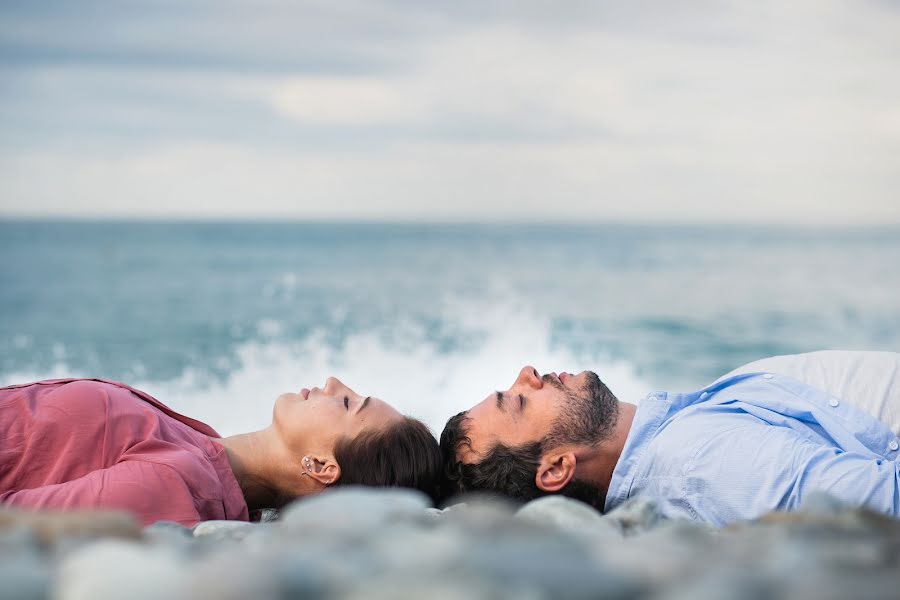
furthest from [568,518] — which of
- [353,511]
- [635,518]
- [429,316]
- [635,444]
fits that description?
[429,316]

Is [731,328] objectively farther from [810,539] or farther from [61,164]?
[61,164]

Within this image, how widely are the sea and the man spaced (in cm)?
392

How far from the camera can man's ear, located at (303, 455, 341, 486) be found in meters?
3.44

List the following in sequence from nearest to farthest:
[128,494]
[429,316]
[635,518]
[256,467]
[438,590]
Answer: [438,590] → [635,518] → [128,494] → [256,467] → [429,316]

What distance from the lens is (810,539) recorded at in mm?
1598

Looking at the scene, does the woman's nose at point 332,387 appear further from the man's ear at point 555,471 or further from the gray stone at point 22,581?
the gray stone at point 22,581

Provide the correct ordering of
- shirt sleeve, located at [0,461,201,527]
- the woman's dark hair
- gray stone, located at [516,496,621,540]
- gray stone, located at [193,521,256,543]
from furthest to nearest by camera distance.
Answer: the woman's dark hair < shirt sleeve, located at [0,461,201,527] < gray stone, located at [193,521,256,543] < gray stone, located at [516,496,621,540]

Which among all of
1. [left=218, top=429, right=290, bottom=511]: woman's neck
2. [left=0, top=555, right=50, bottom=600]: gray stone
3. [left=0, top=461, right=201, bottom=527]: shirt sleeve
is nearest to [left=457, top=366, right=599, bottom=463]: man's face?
[left=218, top=429, right=290, bottom=511]: woman's neck

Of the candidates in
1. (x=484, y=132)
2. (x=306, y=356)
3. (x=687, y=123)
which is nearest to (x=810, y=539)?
(x=306, y=356)

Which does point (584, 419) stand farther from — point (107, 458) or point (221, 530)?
point (107, 458)

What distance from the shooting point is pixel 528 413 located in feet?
Result: 12.0

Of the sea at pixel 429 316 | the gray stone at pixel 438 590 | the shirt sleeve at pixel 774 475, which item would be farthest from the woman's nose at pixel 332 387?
the sea at pixel 429 316

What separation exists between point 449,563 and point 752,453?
6.82 feet

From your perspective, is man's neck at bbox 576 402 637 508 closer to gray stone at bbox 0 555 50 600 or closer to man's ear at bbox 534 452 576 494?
man's ear at bbox 534 452 576 494
